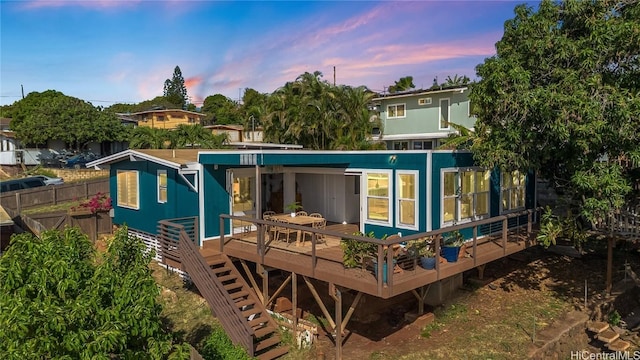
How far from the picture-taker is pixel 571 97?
1022 centimetres

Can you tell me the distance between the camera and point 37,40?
491 inches

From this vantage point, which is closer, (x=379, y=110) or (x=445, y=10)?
(x=445, y=10)

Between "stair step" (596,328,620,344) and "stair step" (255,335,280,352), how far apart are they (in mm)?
8271

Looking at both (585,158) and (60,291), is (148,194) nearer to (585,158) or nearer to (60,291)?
(60,291)

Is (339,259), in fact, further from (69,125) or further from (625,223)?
(69,125)

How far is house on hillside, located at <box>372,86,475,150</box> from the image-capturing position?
91.4 feet

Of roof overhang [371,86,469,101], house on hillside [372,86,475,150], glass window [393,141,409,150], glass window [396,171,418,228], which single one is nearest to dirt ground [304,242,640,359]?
glass window [396,171,418,228]

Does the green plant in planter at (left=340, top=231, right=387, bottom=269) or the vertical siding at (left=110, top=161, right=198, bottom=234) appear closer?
the green plant in planter at (left=340, top=231, right=387, bottom=269)

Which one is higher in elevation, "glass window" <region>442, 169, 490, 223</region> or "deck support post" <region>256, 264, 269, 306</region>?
"glass window" <region>442, 169, 490, 223</region>

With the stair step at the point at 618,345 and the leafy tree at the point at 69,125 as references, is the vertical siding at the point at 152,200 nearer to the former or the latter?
the stair step at the point at 618,345

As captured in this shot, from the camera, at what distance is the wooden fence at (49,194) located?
24625 millimetres

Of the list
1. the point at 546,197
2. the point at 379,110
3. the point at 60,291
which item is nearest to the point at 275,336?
the point at 60,291

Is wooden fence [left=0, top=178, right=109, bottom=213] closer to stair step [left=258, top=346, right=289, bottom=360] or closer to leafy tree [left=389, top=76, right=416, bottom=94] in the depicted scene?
stair step [left=258, top=346, right=289, bottom=360]

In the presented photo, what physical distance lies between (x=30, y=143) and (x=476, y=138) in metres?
44.8
